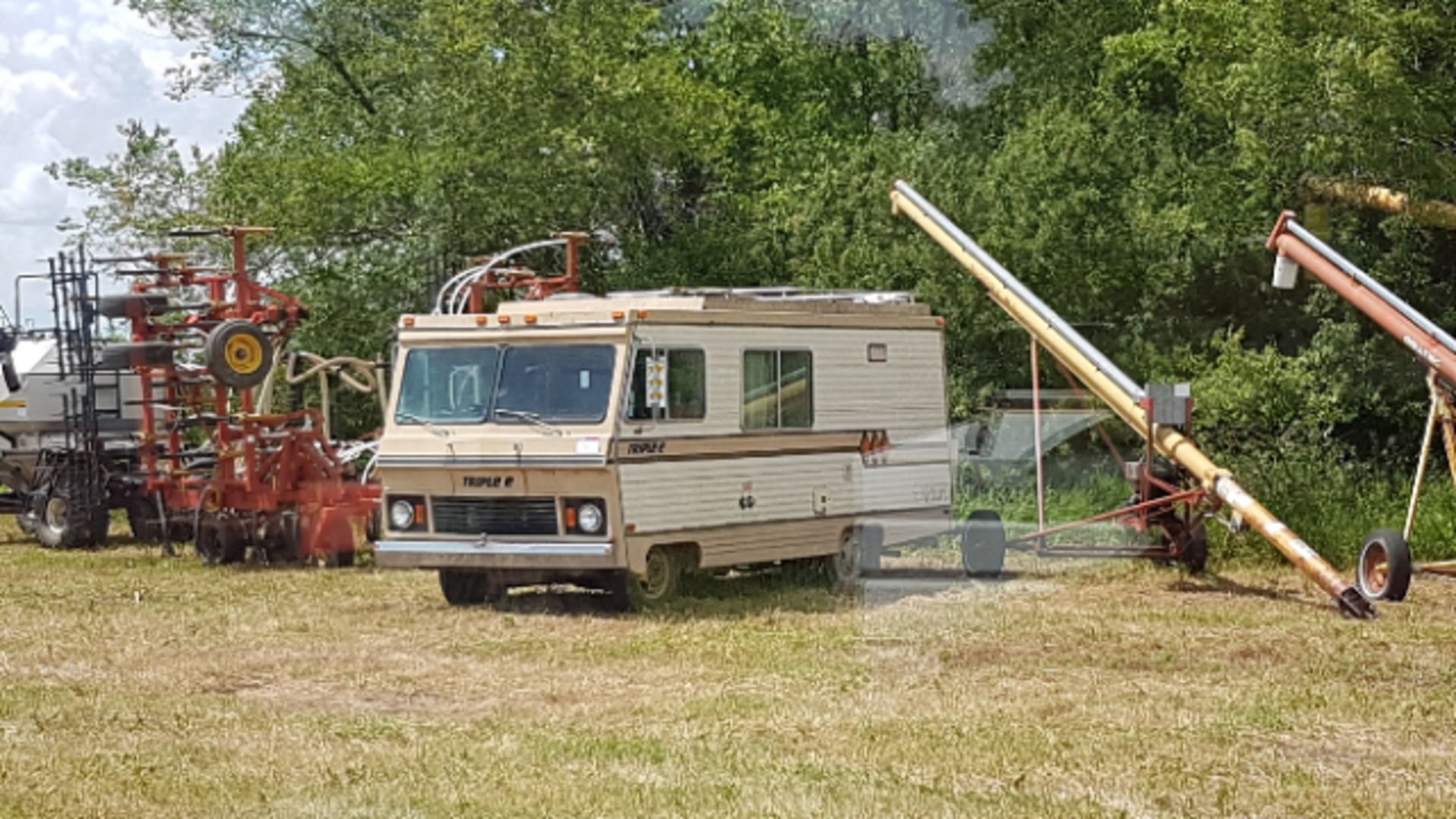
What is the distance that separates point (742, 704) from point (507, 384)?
500 centimetres

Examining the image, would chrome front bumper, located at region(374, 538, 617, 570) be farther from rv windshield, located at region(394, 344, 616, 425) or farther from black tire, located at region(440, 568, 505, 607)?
rv windshield, located at region(394, 344, 616, 425)

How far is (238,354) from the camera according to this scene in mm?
20016

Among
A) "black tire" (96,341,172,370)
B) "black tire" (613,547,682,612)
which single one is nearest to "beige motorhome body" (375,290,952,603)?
"black tire" (613,547,682,612)

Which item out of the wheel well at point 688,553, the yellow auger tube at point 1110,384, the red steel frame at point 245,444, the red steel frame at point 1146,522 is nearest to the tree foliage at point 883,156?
the yellow auger tube at point 1110,384

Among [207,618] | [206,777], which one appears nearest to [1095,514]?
[207,618]

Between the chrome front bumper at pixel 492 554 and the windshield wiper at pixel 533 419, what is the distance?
818 millimetres

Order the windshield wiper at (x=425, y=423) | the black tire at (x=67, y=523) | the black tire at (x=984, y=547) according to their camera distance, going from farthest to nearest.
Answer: the black tire at (x=67, y=523) → the black tire at (x=984, y=547) → the windshield wiper at (x=425, y=423)

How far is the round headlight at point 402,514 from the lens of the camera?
1579 cm

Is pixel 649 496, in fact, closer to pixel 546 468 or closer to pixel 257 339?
pixel 546 468

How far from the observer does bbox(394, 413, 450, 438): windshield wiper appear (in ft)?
51.1

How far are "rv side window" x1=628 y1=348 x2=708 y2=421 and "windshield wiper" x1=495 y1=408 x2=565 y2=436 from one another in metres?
0.56

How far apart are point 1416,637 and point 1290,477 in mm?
6213

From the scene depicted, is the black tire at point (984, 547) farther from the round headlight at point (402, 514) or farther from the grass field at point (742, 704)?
the round headlight at point (402, 514)

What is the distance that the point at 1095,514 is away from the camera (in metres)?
18.7
